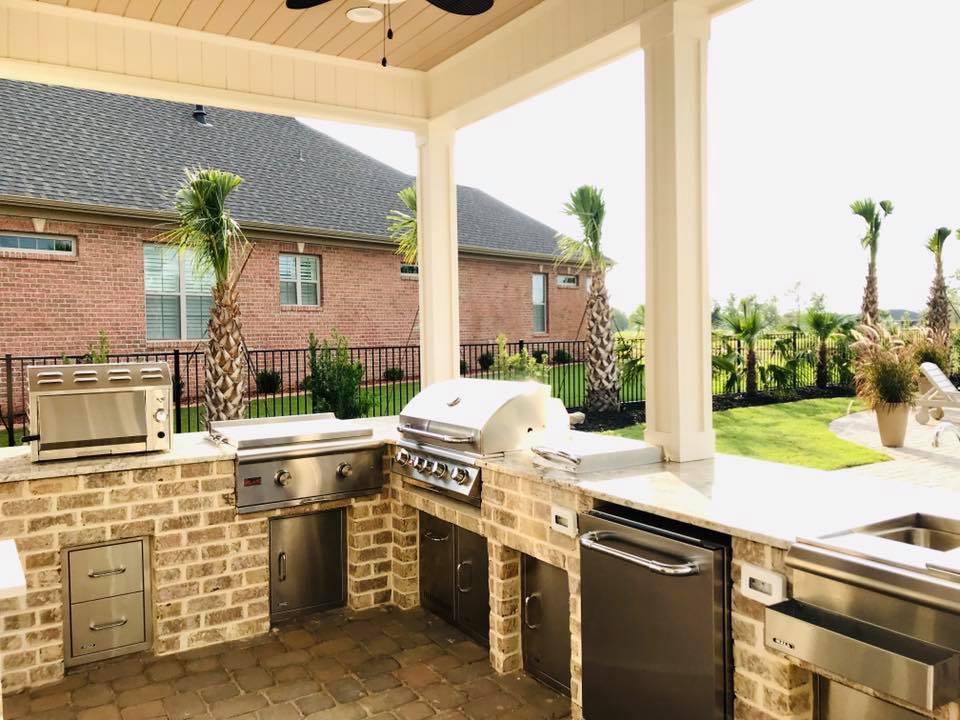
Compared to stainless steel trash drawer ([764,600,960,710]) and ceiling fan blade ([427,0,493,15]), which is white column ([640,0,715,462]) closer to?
ceiling fan blade ([427,0,493,15])

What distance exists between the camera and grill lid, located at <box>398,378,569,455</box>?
321cm

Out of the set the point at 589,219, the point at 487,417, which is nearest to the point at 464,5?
the point at 487,417

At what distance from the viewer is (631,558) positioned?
2.22 metres

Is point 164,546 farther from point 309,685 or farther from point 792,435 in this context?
point 792,435

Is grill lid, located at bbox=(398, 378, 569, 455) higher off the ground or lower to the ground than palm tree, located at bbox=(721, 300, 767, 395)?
lower

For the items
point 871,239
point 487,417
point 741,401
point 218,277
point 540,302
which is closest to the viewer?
point 487,417

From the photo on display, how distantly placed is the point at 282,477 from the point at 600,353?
6705 millimetres

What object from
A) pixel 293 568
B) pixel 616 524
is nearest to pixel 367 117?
pixel 293 568

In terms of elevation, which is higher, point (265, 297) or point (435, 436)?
point (265, 297)

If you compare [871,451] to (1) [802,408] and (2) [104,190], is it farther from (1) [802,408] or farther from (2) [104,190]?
(2) [104,190]

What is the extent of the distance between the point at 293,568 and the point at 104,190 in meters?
7.64

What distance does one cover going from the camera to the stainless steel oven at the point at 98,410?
3215 mm

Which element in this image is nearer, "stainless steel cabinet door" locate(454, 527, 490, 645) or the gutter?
"stainless steel cabinet door" locate(454, 527, 490, 645)

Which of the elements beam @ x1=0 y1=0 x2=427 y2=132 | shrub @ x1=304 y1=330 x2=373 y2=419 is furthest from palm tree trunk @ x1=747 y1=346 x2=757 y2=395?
beam @ x1=0 y1=0 x2=427 y2=132
